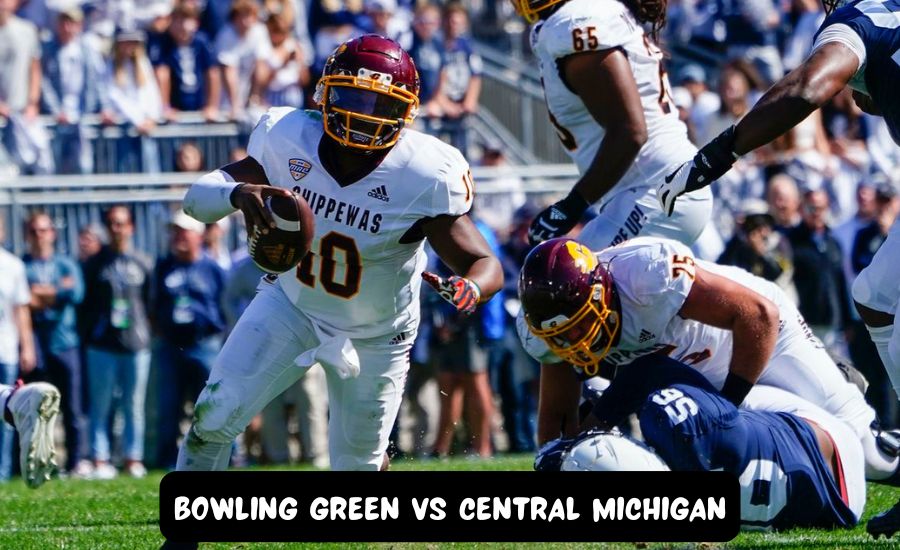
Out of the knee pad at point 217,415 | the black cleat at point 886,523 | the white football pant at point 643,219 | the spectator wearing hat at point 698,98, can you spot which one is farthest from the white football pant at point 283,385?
the spectator wearing hat at point 698,98

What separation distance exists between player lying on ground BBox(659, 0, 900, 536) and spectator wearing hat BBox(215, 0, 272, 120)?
7.31m

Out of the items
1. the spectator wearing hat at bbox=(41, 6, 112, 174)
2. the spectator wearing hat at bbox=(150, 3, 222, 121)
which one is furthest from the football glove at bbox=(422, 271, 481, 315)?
the spectator wearing hat at bbox=(150, 3, 222, 121)

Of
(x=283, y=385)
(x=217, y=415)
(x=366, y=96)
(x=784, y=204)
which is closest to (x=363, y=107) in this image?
(x=366, y=96)

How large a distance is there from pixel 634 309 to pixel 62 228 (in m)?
6.48

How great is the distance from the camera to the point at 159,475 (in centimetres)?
932

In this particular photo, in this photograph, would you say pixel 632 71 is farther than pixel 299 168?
Yes

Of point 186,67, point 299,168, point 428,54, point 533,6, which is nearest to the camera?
point 299,168

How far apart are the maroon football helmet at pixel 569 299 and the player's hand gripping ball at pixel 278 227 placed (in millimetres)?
889

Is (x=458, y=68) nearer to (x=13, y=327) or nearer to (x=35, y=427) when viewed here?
(x=13, y=327)

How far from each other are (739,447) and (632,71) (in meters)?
1.93

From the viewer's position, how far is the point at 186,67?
1195 cm

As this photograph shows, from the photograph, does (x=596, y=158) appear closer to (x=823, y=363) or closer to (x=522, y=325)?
(x=522, y=325)

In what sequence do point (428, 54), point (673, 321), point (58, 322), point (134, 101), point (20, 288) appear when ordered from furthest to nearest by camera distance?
1. point (428, 54)
2. point (134, 101)
3. point (58, 322)
4. point (20, 288)
5. point (673, 321)

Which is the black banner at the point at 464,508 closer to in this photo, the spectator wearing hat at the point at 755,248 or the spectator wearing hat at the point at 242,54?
the spectator wearing hat at the point at 755,248
